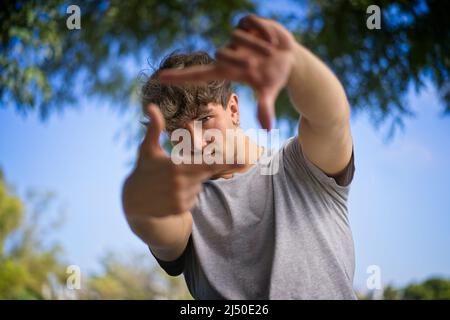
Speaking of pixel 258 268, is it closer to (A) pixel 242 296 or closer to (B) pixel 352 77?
(A) pixel 242 296

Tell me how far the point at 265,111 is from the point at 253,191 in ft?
1.10

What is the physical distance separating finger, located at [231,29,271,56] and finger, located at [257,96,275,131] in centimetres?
6

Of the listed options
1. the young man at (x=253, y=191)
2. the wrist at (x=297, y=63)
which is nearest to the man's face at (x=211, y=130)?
the young man at (x=253, y=191)

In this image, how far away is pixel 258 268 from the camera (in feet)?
2.30

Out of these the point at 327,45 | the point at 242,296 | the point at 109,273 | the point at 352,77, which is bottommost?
the point at 109,273

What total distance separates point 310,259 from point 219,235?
14 cm

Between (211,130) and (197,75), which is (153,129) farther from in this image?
(211,130)

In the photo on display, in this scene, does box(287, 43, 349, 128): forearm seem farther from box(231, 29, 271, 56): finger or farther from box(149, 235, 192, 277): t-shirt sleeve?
box(149, 235, 192, 277): t-shirt sleeve

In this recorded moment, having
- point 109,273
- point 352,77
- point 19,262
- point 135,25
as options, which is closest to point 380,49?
point 352,77

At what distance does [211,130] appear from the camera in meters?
0.79

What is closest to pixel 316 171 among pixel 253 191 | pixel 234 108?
pixel 253 191

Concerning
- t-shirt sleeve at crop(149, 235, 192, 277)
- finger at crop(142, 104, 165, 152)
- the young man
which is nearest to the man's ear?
the young man

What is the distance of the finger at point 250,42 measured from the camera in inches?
19.1

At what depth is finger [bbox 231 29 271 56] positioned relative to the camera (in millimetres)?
485
